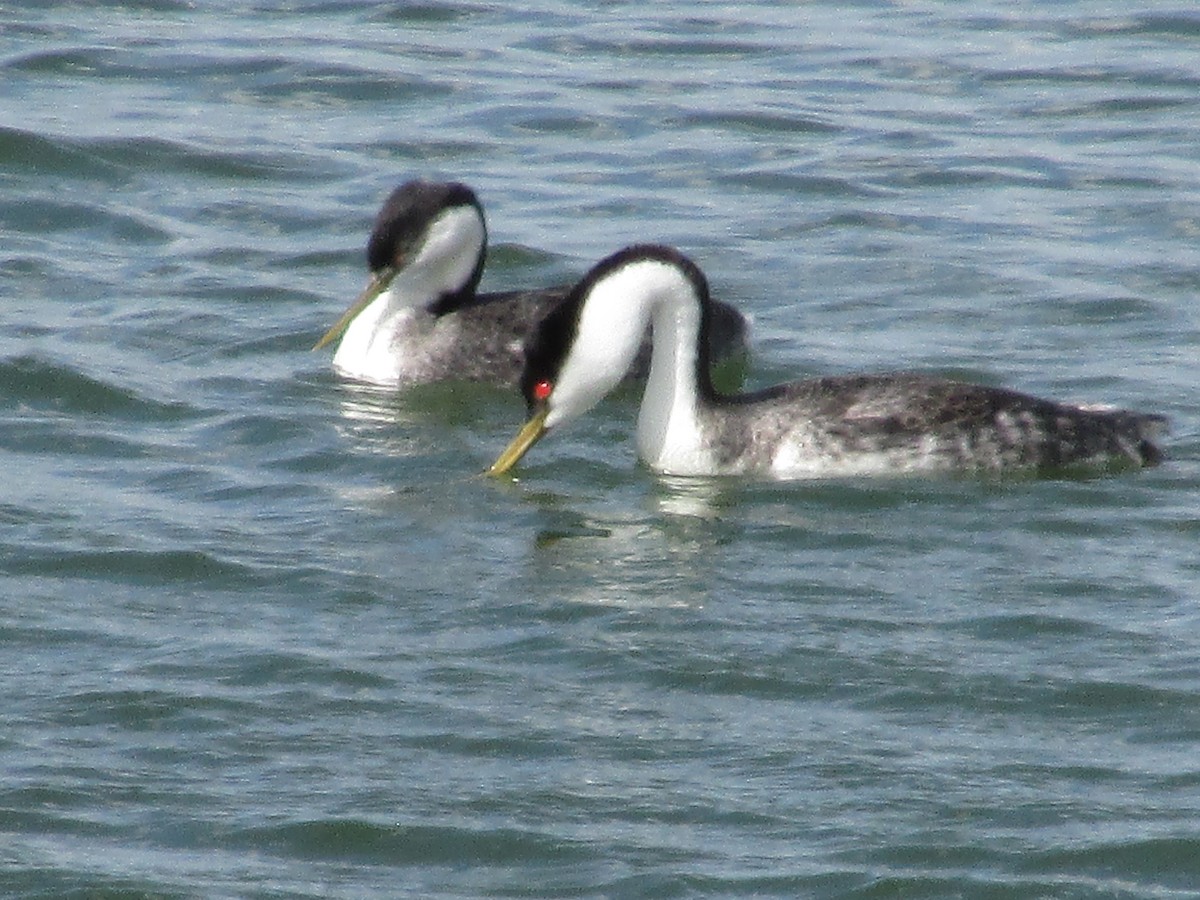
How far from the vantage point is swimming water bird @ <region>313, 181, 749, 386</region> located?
1270 cm

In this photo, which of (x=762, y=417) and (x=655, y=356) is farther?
(x=655, y=356)

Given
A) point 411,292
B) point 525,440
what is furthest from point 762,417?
point 411,292

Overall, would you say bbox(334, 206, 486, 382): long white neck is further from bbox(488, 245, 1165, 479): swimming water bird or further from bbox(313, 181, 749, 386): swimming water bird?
bbox(488, 245, 1165, 479): swimming water bird

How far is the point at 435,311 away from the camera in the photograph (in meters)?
13.1

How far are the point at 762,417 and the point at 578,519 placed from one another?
1020 millimetres

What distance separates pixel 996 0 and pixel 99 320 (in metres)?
9.70

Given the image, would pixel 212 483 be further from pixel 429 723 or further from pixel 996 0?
pixel 996 0

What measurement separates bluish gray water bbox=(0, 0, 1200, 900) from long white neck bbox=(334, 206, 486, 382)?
1.04ft

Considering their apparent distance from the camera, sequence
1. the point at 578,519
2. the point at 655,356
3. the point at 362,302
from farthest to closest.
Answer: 1. the point at 362,302
2. the point at 655,356
3. the point at 578,519

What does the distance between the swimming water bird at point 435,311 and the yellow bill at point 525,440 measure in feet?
4.95

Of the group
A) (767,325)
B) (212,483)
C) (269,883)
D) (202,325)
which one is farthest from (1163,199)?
(269,883)

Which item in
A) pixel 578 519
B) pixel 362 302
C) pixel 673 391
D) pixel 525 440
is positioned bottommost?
pixel 578 519

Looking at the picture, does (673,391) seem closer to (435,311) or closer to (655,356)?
(655,356)

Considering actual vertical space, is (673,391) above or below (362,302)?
A: below
